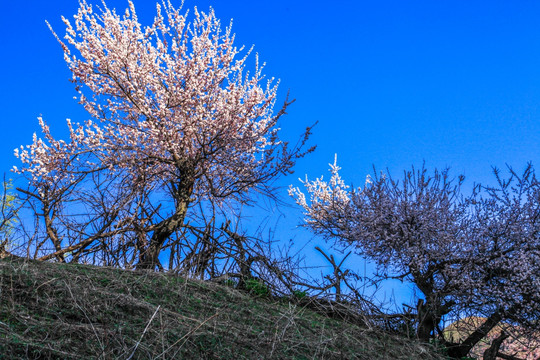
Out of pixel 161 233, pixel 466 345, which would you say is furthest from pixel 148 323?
pixel 466 345

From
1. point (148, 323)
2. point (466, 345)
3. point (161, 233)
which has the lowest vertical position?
point (148, 323)

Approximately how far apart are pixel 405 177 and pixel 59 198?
24.1 ft

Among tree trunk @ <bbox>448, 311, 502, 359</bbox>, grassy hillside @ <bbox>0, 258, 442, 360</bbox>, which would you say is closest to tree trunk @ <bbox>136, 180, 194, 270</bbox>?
grassy hillside @ <bbox>0, 258, 442, 360</bbox>

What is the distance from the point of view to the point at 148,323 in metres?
3.02

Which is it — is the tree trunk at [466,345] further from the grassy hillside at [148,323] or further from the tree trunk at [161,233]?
the tree trunk at [161,233]

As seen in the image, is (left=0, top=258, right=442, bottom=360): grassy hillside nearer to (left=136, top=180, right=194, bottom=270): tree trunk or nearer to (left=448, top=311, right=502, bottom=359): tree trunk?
(left=448, top=311, right=502, bottom=359): tree trunk

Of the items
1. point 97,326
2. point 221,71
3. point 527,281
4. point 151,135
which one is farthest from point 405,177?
point 97,326

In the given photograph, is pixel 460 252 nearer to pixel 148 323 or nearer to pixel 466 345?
pixel 466 345

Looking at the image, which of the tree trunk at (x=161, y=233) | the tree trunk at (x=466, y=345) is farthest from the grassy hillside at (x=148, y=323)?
the tree trunk at (x=161, y=233)

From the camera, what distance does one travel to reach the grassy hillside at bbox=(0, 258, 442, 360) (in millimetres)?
3150

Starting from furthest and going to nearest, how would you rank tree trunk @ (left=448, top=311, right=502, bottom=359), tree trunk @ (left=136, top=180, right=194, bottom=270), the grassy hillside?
1. tree trunk @ (left=136, top=180, right=194, bottom=270)
2. tree trunk @ (left=448, top=311, right=502, bottom=359)
3. the grassy hillside

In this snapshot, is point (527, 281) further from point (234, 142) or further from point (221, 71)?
point (221, 71)

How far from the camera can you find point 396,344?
17.5 ft

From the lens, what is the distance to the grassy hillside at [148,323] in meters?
3.15
